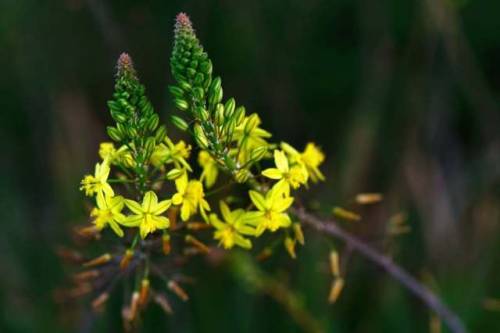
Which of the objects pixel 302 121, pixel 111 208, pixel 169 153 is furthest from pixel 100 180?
pixel 302 121

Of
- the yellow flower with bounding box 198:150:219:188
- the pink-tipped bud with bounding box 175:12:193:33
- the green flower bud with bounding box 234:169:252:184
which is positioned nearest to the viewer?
the pink-tipped bud with bounding box 175:12:193:33

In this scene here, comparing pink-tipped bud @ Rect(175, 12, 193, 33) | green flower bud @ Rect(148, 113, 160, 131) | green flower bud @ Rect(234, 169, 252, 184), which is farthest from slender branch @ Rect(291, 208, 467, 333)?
pink-tipped bud @ Rect(175, 12, 193, 33)

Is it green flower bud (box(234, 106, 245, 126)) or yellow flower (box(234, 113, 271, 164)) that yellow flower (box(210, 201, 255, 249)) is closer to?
yellow flower (box(234, 113, 271, 164))

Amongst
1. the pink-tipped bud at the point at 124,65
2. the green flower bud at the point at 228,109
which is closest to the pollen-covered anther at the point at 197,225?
the green flower bud at the point at 228,109

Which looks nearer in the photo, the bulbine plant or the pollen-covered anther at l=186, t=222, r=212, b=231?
the bulbine plant

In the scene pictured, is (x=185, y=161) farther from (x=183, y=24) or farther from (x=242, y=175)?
(x=183, y=24)

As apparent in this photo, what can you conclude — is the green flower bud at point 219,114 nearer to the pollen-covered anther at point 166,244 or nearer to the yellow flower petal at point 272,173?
the yellow flower petal at point 272,173
